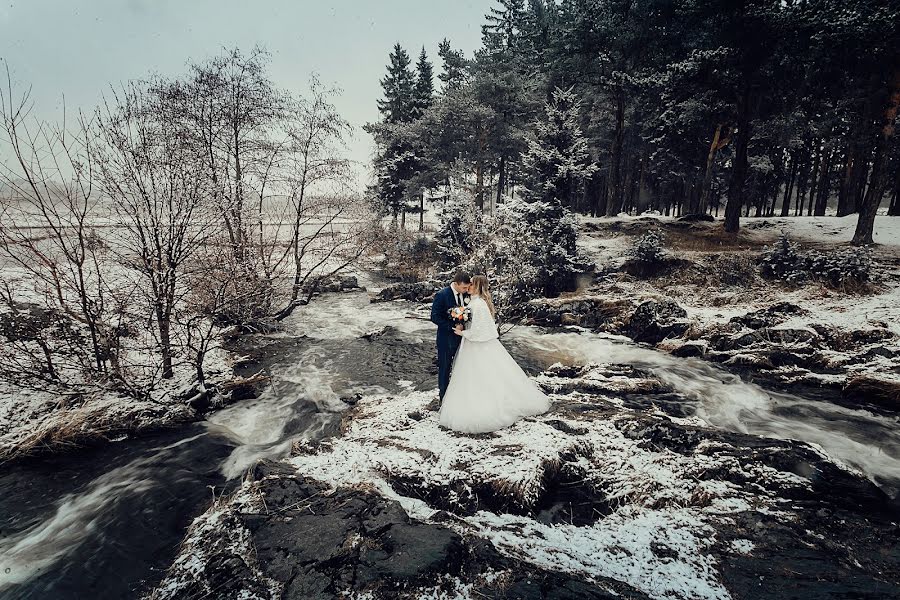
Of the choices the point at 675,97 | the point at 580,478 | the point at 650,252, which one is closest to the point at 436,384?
the point at 580,478

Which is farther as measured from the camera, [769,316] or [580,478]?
[769,316]

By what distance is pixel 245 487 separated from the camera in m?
4.59

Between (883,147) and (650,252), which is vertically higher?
(883,147)

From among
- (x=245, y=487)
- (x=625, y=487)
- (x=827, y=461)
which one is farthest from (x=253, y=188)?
(x=827, y=461)

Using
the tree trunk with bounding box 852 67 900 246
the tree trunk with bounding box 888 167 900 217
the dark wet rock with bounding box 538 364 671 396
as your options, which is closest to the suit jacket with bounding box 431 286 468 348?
the dark wet rock with bounding box 538 364 671 396

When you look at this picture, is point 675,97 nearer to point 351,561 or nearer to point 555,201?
point 555,201

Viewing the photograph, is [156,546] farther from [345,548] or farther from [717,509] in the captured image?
[717,509]

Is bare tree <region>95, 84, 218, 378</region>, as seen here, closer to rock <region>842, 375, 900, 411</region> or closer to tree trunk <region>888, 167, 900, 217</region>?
rock <region>842, 375, 900, 411</region>

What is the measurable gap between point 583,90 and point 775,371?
88.8 feet

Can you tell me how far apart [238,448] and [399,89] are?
114ft

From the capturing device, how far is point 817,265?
1473 centimetres

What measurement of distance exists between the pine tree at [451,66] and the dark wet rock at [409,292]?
79.5ft

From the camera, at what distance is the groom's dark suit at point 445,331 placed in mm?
5965

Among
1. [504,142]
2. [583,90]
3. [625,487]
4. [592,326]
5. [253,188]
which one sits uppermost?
[583,90]
